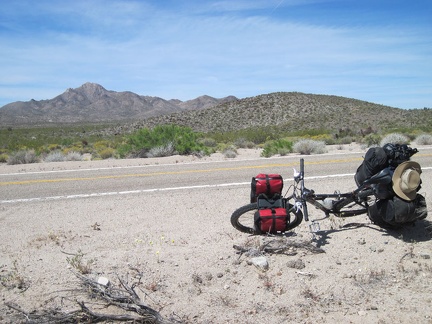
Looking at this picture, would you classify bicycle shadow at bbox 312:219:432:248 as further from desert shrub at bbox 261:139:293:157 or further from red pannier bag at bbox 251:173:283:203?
desert shrub at bbox 261:139:293:157

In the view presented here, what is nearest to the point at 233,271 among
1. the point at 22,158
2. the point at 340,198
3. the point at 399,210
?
the point at 340,198

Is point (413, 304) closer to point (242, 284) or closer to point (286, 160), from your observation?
point (242, 284)

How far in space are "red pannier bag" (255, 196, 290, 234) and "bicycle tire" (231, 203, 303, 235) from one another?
118mm

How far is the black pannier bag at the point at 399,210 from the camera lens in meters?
4.88

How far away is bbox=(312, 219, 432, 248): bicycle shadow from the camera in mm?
5324

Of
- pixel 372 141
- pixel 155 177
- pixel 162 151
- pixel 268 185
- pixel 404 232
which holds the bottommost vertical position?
Answer: pixel 404 232

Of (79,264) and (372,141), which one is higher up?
(372,141)

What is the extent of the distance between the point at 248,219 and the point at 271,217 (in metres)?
0.66

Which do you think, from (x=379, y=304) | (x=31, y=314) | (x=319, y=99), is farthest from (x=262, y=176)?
(x=319, y=99)

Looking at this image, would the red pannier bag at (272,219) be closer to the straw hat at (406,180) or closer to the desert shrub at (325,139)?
the straw hat at (406,180)

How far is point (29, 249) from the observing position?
5789mm

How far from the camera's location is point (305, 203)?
211 inches

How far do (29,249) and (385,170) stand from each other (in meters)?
5.30

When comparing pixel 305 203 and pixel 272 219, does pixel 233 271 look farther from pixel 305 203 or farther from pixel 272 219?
pixel 305 203
